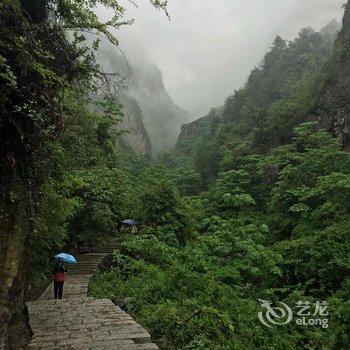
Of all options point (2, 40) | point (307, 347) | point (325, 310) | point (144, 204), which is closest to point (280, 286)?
point (325, 310)

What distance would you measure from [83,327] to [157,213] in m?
11.7

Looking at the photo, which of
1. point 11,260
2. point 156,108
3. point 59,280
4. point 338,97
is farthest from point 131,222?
point 156,108

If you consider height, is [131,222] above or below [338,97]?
below

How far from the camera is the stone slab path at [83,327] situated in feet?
20.8

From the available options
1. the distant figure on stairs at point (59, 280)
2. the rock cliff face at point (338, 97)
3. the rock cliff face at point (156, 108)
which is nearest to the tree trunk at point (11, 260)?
the distant figure on stairs at point (59, 280)

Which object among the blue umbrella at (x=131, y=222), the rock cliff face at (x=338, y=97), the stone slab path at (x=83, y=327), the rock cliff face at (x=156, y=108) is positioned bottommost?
the stone slab path at (x=83, y=327)

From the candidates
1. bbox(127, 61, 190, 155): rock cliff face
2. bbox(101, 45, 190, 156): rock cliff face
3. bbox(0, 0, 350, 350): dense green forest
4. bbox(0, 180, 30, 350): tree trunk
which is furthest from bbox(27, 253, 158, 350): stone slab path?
bbox(127, 61, 190, 155): rock cliff face

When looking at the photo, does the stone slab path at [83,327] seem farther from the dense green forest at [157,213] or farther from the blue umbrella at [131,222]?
the blue umbrella at [131,222]

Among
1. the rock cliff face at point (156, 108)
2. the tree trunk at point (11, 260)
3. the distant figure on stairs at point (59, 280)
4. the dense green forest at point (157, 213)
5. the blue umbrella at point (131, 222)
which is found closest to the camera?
the tree trunk at point (11, 260)

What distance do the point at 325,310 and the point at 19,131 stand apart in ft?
28.7

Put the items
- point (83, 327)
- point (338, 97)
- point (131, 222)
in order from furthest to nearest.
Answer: point (338, 97)
point (131, 222)
point (83, 327)

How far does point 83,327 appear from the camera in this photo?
732 centimetres

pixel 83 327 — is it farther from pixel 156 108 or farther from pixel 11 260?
pixel 156 108

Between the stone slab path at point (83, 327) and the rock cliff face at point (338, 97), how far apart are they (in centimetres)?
2071
